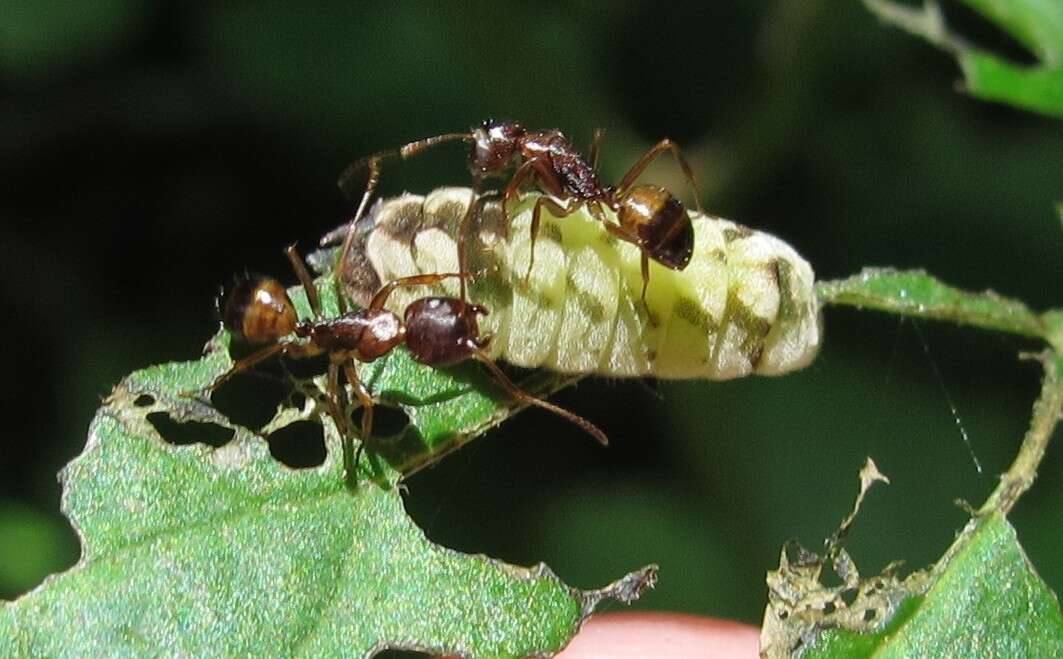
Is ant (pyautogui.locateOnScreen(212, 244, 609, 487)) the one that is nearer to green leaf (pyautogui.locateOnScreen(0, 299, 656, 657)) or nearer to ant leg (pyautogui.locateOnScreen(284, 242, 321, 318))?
ant leg (pyautogui.locateOnScreen(284, 242, 321, 318))

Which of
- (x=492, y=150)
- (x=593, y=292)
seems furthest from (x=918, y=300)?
(x=492, y=150)

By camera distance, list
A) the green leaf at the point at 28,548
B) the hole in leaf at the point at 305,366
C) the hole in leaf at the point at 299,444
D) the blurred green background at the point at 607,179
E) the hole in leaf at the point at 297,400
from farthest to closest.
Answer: the blurred green background at the point at 607,179 < the green leaf at the point at 28,548 < the hole in leaf at the point at 305,366 < the hole in leaf at the point at 299,444 < the hole in leaf at the point at 297,400

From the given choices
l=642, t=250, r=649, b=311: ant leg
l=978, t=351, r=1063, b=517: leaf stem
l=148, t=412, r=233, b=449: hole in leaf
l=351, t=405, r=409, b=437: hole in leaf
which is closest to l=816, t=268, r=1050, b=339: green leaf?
l=978, t=351, r=1063, b=517: leaf stem

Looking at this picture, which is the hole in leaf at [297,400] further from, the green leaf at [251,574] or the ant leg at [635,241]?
the ant leg at [635,241]

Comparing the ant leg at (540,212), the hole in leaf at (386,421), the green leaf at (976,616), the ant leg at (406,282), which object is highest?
the ant leg at (540,212)

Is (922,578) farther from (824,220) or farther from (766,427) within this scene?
(824,220)

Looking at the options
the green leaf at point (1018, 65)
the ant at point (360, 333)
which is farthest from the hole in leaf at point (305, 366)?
the green leaf at point (1018, 65)

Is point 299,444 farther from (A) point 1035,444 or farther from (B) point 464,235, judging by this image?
(A) point 1035,444
